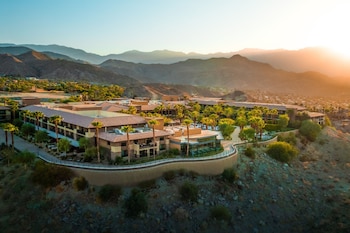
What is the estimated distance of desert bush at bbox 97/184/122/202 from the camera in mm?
34281

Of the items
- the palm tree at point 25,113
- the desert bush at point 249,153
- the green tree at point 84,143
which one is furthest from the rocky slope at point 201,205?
the palm tree at point 25,113

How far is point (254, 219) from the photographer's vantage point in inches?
1455

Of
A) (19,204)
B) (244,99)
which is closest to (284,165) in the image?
(19,204)

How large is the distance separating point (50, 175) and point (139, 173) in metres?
9.30

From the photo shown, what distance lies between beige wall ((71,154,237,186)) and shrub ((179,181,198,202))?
3.02 m

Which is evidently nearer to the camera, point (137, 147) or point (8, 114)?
point (137, 147)

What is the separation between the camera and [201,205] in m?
36.5

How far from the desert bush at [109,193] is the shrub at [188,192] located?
6677 millimetres

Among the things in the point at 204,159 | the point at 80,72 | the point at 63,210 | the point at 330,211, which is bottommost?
the point at 330,211

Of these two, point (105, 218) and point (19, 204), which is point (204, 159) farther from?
point (19, 204)

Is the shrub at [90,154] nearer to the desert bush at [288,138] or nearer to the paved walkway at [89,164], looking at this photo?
the paved walkway at [89,164]

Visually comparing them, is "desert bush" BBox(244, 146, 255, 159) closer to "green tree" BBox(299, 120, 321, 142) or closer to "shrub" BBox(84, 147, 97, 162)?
"green tree" BBox(299, 120, 321, 142)

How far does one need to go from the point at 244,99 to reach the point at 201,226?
11135cm

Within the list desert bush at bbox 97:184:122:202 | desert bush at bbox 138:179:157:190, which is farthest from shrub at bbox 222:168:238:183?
desert bush at bbox 97:184:122:202
